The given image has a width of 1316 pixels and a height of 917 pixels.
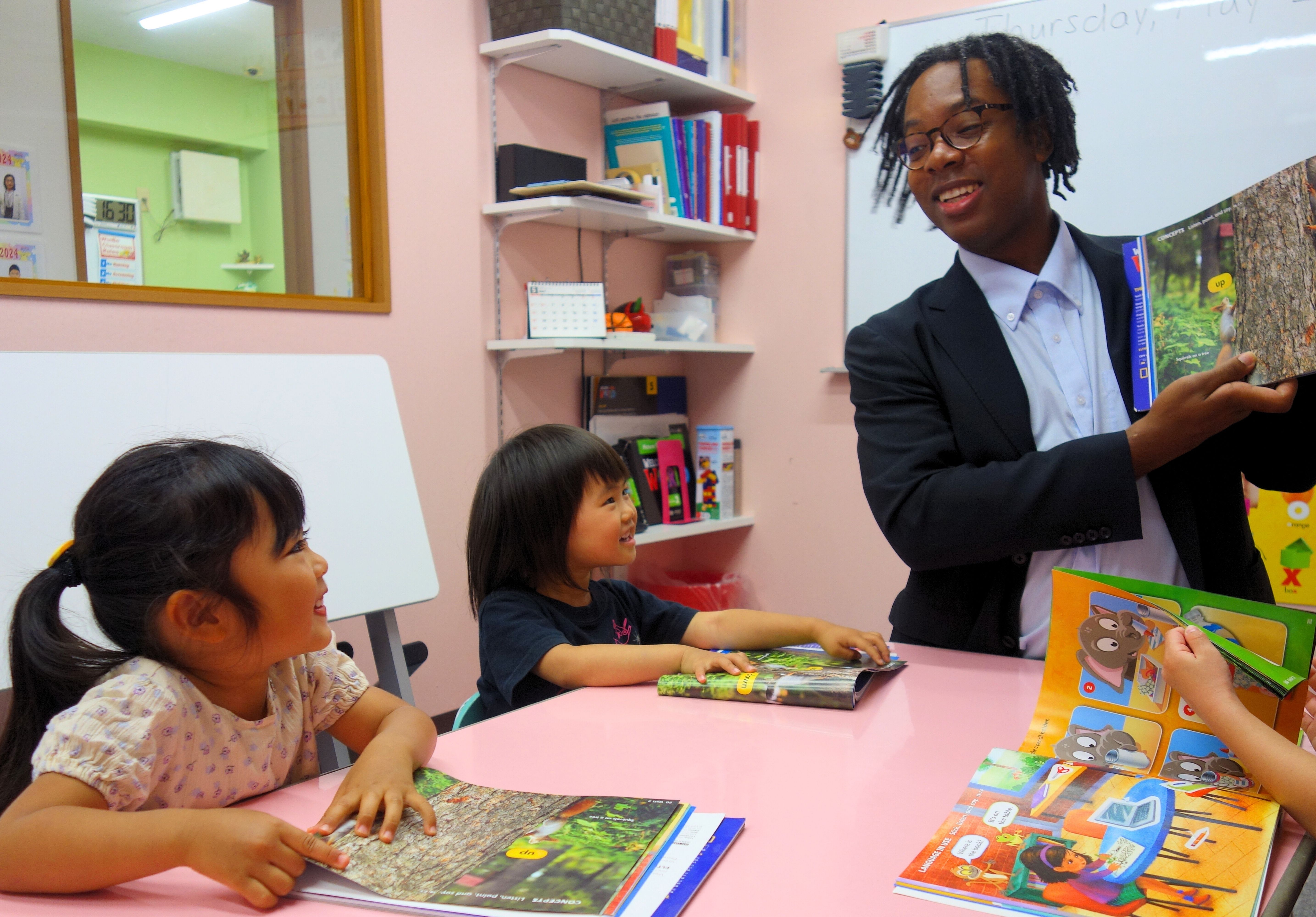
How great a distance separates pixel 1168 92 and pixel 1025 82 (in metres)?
1.71

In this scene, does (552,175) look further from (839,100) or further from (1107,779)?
(1107,779)

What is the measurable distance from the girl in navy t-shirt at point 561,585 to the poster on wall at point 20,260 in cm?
119

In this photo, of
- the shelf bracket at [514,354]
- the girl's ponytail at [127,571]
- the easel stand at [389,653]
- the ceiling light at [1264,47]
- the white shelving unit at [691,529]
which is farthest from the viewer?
the white shelving unit at [691,529]

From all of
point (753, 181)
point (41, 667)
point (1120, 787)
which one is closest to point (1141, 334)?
point (1120, 787)

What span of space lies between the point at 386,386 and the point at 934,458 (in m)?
1.07

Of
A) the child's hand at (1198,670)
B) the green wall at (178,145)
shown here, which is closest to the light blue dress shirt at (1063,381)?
the child's hand at (1198,670)

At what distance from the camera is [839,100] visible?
3.22m

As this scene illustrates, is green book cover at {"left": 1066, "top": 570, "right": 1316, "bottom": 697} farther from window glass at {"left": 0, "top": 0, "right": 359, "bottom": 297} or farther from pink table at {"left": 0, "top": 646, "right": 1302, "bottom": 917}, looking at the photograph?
window glass at {"left": 0, "top": 0, "right": 359, "bottom": 297}

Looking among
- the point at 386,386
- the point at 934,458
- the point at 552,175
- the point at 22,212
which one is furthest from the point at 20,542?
the point at 552,175

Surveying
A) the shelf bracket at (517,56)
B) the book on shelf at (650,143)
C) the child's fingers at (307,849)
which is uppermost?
the shelf bracket at (517,56)

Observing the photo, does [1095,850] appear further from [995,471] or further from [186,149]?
[186,149]

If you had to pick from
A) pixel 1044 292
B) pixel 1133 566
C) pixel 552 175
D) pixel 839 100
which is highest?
pixel 839 100

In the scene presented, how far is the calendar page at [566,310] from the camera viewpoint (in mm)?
2914

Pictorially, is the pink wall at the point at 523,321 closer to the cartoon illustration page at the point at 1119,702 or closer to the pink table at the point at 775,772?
the pink table at the point at 775,772
